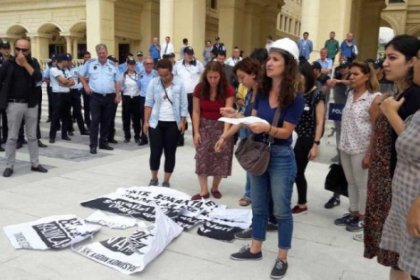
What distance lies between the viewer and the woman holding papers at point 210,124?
5.32 meters

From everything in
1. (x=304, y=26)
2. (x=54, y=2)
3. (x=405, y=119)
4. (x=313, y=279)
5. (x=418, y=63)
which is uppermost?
(x=54, y=2)

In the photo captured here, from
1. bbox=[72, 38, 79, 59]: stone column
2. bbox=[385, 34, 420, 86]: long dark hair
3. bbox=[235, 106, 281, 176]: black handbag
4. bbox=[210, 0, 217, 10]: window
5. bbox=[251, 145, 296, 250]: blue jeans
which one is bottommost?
bbox=[251, 145, 296, 250]: blue jeans

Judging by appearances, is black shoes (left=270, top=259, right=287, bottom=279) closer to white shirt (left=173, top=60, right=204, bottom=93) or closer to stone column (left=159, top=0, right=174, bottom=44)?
white shirt (left=173, top=60, right=204, bottom=93)

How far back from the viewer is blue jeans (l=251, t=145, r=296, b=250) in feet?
11.1

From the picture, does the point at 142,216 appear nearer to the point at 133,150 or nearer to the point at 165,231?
the point at 165,231

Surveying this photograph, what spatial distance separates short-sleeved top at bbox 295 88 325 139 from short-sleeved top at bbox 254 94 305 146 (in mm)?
1357

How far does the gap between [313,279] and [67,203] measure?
3082 mm

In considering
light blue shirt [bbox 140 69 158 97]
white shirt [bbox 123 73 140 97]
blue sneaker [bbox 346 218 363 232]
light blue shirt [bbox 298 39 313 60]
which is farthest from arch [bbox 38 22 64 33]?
blue sneaker [bbox 346 218 363 232]

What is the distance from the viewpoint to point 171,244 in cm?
411

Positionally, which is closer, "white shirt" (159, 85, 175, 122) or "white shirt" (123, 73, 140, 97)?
"white shirt" (159, 85, 175, 122)

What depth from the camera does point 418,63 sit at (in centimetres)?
229

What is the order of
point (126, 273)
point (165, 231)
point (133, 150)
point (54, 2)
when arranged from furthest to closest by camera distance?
point (54, 2)
point (133, 150)
point (165, 231)
point (126, 273)

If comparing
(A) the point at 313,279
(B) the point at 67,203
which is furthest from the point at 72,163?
(A) the point at 313,279

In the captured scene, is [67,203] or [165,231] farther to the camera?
[67,203]
